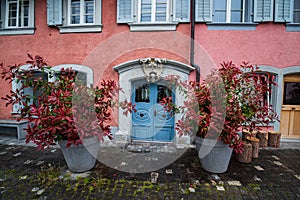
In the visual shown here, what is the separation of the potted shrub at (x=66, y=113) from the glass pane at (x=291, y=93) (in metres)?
5.23

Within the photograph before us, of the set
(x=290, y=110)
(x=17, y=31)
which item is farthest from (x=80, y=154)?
(x=290, y=110)

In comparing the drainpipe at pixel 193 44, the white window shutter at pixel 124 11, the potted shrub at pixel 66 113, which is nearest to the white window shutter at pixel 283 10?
the drainpipe at pixel 193 44

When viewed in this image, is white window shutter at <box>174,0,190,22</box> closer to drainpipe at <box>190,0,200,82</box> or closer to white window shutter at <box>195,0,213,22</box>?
drainpipe at <box>190,0,200,82</box>

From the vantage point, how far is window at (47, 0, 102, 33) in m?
5.01

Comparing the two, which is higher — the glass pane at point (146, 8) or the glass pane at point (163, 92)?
the glass pane at point (146, 8)

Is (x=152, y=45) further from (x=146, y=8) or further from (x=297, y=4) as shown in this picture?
(x=297, y=4)

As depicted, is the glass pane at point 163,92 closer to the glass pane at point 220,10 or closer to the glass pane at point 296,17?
the glass pane at point 220,10

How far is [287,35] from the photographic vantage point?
15.5 ft

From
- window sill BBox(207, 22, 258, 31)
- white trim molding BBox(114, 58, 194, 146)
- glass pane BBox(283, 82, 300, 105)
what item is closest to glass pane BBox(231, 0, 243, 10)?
window sill BBox(207, 22, 258, 31)

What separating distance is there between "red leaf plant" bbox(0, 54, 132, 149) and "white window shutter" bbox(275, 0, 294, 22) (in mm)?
5032

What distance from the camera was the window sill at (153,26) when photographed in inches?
187

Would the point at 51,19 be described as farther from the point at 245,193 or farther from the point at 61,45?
the point at 245,193

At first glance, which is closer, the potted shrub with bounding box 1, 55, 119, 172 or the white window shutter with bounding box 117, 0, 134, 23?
the potted shrub with bounding box 1, 55, 119, 172

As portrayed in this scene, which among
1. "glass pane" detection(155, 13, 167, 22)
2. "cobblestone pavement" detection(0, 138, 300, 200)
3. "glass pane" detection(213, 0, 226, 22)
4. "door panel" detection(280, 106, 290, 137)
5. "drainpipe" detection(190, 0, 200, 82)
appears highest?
"glass pane" detection(213, 0, 226, 22)
